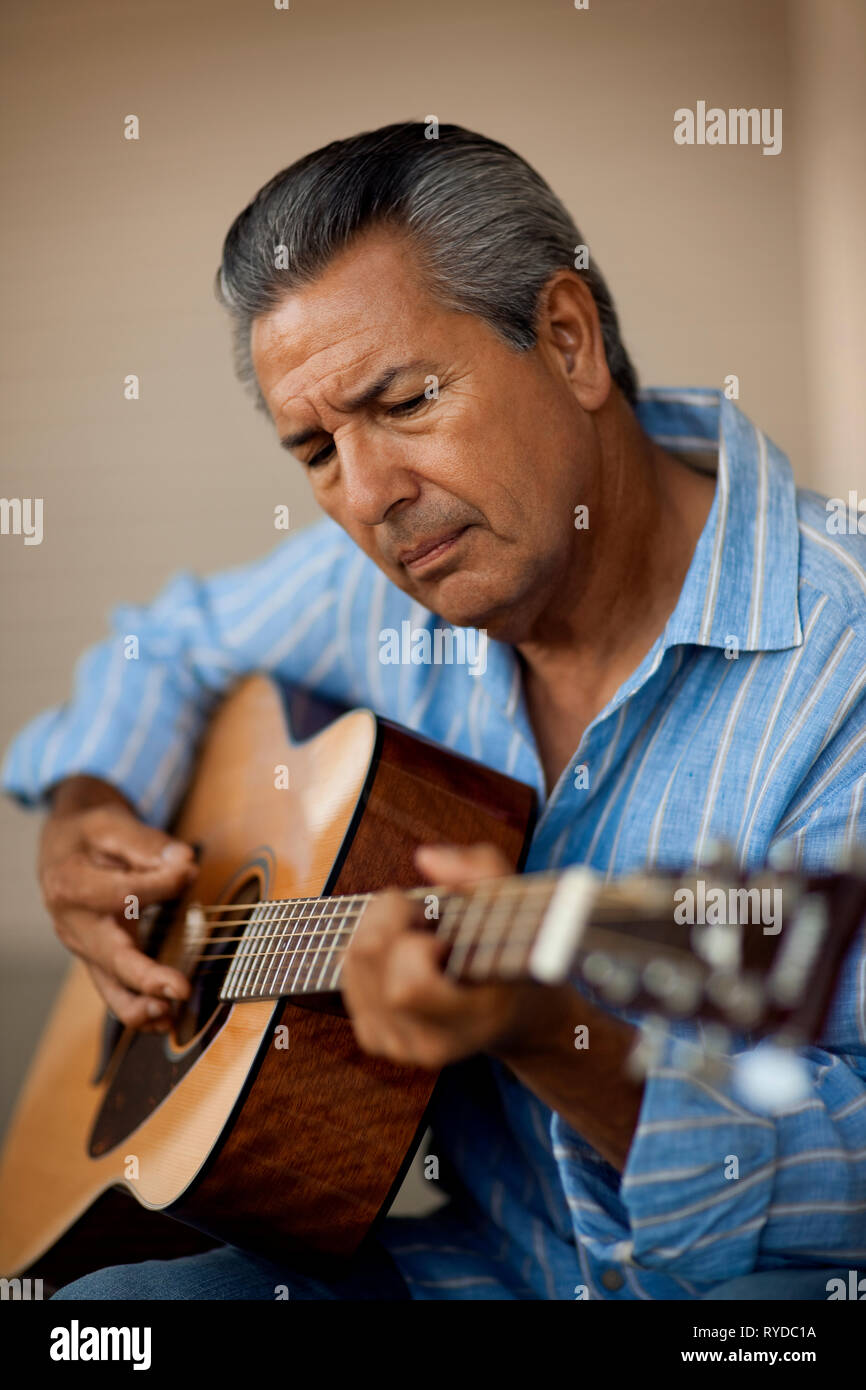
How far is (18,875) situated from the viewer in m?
2.35

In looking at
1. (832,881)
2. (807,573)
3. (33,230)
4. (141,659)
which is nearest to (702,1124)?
(832,881)

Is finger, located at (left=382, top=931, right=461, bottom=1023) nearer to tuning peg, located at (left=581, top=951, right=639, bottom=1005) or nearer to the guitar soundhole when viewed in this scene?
tuning peg, located at (left=581, top=951, right=639, bottom=1005)

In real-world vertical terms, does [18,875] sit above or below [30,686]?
below

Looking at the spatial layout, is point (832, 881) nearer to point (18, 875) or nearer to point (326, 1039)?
point (326, 1039)

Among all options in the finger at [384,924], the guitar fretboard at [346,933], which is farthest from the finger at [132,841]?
the finger at [384,924]

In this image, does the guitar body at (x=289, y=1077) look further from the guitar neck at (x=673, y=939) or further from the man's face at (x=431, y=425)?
the guitar neck at (x=673, y=939)

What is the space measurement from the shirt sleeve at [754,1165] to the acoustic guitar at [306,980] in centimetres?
12

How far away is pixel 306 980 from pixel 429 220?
0.74 metres

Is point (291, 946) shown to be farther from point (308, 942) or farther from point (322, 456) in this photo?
point (322, 456)

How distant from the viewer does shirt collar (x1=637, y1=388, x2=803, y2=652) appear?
1.15 metres

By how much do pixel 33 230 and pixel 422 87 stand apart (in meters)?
0.64

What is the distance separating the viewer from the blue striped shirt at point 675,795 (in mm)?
879

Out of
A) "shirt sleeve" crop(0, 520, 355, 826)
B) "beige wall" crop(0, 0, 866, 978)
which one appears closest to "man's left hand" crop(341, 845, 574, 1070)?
"shirt sleeve" crop(0, 520, 355, 826)

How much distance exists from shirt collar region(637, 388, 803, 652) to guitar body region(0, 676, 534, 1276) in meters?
0.25
